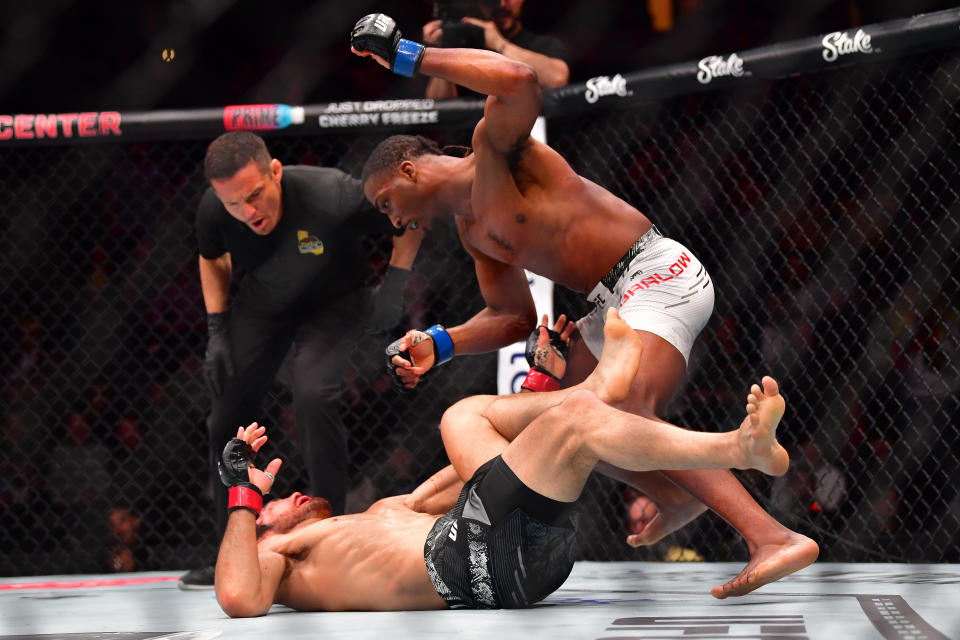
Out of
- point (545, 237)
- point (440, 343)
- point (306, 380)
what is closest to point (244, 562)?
point (440, 343)

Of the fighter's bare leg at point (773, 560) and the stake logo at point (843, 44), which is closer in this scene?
the fighter's bare leg at point (773, 560)

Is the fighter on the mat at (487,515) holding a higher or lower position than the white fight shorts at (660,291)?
lower

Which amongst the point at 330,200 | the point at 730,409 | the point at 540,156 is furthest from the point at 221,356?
the point at 730,409

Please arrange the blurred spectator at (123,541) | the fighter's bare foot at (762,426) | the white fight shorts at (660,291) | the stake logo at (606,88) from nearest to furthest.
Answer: the fighter's bare foot at (762,426)
the white fight shorts at (660,291)
the stake logo at (606,88)
the blurred spectator at (123,541)

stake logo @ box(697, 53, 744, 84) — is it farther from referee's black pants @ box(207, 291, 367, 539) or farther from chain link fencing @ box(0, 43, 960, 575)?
referee's black pants @ box(207, 291, 367, 539)

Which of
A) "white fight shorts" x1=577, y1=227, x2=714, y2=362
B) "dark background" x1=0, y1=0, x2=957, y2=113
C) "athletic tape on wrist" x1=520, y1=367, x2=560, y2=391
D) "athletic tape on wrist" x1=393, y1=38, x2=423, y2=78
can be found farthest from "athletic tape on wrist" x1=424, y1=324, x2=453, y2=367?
"dark background" x1=0, y1=0, x2=957, y2=113

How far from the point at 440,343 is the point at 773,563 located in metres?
0.84

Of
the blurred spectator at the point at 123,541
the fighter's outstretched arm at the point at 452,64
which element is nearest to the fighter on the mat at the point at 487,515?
the fighter's outstretched arm at the point at 452,64

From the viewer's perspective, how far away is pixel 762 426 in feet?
4.74

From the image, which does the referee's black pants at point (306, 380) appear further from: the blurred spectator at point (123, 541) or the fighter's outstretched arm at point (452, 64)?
the fighter's outstretched arm at point (452, 64)

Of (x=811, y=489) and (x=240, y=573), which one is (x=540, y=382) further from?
(x=811, y=489)

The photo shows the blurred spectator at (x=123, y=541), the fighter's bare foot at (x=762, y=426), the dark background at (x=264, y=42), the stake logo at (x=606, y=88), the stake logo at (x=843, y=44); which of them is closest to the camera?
the fighter's bare foot at (x=762, y=426)

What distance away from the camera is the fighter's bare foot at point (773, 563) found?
171 cm

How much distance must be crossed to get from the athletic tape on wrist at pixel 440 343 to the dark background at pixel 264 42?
5.29ft
